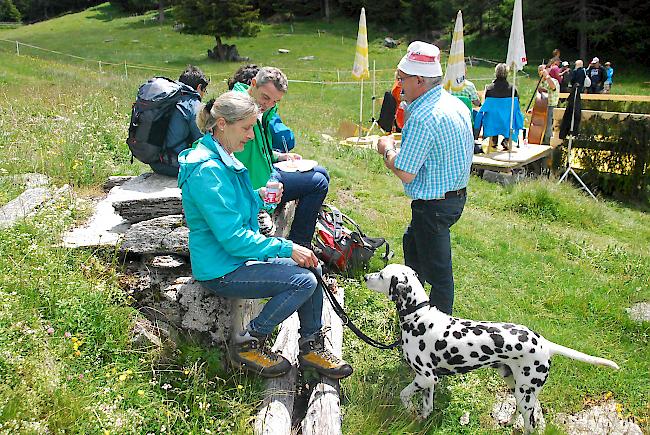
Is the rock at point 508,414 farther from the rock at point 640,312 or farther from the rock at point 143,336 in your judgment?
the rock at point 143,336

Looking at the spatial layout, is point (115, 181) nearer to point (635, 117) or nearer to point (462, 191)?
point (462, 191)

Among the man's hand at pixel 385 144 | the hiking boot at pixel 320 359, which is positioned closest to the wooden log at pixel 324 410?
the hiking boot at pixel 320 359

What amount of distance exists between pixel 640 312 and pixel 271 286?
165 inches

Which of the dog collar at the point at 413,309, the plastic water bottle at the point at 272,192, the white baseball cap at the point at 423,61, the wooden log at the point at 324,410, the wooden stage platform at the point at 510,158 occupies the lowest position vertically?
the wooden stage platform at the point at 510,158

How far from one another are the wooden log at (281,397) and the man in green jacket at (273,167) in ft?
3.76

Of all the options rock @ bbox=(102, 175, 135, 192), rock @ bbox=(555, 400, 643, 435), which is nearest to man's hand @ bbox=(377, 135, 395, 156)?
rock @ bbox=(555, 400, 643, 435)

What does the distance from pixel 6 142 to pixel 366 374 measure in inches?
232

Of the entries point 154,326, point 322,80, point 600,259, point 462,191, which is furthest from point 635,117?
point 322,80

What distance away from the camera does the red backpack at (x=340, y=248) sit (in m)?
6.06

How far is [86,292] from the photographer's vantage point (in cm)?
407

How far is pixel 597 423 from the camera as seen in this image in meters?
4.49

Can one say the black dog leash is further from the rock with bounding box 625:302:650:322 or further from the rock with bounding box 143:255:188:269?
the rock with bounding box 625:302:650:322

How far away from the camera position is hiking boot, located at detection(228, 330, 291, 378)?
12.6ft

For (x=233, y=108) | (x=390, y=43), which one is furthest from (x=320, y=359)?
(x=390, y=43)
